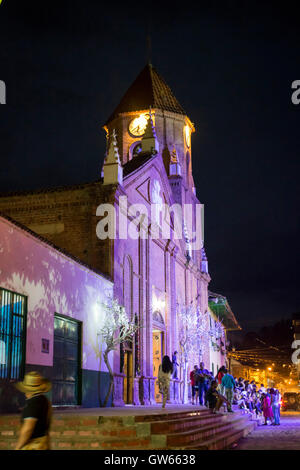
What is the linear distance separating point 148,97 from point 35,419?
40.2m

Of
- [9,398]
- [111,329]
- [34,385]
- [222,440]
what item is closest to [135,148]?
[111,329]

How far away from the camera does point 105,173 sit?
986 inches

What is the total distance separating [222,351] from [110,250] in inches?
1472

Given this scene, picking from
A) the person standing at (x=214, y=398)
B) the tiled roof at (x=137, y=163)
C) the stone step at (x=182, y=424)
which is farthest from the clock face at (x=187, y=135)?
the stone step at (x=182, y=424)

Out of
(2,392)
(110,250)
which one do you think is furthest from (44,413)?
(110,250)

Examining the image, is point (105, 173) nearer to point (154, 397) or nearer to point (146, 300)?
point (146, 300)

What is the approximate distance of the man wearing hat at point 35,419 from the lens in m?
6.45

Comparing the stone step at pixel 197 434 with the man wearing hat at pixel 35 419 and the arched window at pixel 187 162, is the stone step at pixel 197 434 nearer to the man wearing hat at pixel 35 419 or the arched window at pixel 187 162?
the man wearing hat at pixel 35 419

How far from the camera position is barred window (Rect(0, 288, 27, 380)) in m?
15.4

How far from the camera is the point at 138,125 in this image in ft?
142

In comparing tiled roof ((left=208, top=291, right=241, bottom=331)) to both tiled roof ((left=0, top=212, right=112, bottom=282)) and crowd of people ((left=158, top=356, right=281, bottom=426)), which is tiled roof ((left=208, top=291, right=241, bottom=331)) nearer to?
crowd of people ((left=158, top=356, right=281, bottom=426))

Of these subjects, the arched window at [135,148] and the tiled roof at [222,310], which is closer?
the arched window at [135,148]

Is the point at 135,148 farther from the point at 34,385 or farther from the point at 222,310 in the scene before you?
the point at 34,385

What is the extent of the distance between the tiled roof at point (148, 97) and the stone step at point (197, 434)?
3070 centimetres
